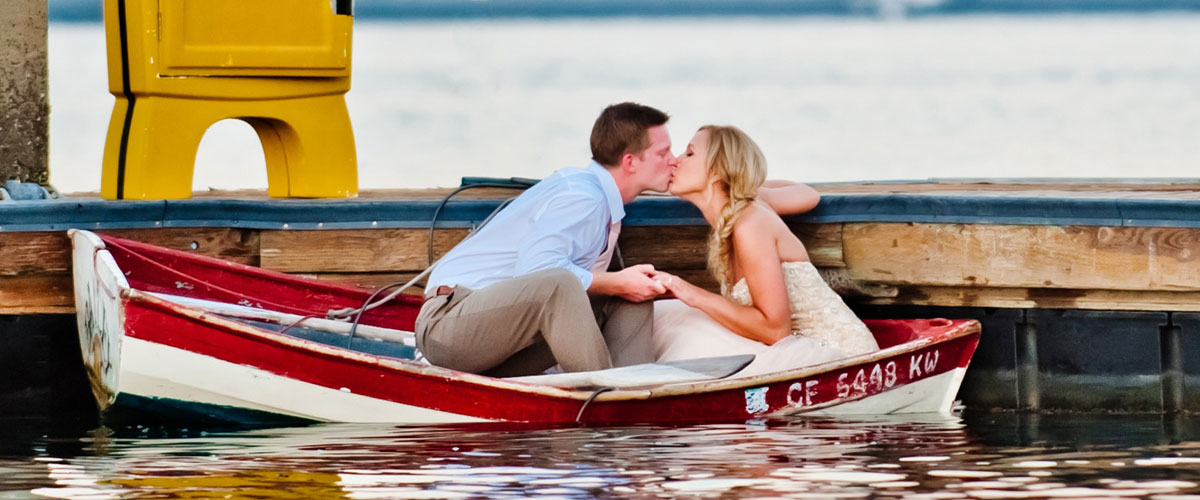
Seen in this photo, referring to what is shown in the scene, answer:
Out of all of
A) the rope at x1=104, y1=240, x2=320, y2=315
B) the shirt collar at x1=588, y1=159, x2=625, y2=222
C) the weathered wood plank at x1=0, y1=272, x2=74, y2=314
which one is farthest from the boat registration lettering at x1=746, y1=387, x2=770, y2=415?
the weathered wood plank at x1=0, y1=272, x2=74, y2=314

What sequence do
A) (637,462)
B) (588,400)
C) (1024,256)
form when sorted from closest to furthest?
(637,462) → (588,400) → (1024,256)

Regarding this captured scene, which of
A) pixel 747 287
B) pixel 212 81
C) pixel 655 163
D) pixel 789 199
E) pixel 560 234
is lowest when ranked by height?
pixel 747 287

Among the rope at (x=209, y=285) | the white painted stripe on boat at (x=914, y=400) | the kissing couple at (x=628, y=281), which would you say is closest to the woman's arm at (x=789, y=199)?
the kissing couple at (x=628, y=281)

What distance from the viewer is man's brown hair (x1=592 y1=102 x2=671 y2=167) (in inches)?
240

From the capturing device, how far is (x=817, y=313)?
6.18 meters

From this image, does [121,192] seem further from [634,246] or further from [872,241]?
[872,241]

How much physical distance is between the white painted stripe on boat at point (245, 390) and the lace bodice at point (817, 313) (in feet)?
4.12

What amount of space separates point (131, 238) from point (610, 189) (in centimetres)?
204

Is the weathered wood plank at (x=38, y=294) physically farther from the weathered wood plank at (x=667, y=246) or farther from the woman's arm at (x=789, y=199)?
the woman's arm at (x=789, y=199)

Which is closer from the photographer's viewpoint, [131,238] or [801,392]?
[801,392]

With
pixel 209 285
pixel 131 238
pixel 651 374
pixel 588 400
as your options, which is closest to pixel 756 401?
pixel 651 374

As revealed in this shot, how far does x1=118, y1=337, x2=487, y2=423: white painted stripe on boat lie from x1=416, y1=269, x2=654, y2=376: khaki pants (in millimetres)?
306

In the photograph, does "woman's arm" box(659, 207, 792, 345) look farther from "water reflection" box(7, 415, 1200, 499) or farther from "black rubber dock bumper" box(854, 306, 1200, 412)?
"black rubber dock bumper" box(854, 306, 1200, 412)

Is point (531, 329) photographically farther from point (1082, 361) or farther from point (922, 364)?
point (1082, 361)
